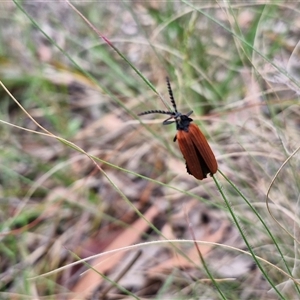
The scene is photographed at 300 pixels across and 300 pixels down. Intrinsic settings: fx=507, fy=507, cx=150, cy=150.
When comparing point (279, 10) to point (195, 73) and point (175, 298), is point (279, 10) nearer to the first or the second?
point (195, 73)

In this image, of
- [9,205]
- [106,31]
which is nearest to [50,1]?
[106,31]

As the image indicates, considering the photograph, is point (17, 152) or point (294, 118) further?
point (17, 152)

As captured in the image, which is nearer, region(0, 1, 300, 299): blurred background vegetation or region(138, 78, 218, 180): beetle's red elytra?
region(138, 78, 218, 180): beetle's red elytra

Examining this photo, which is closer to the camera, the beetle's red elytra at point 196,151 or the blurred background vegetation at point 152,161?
the beetle's red elytra at point 196,151

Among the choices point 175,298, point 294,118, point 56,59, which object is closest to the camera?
point 175,298

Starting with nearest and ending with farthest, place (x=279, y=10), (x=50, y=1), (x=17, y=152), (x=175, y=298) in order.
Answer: (x=175, y=298)
(x=17, y=152)
(x=279, y=10)
(x=50, y=1)

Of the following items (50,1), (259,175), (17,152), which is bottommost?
(259,175)

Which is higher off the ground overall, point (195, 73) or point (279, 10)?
point (279, 10)

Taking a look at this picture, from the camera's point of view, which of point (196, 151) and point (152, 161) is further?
point (152, 161)
